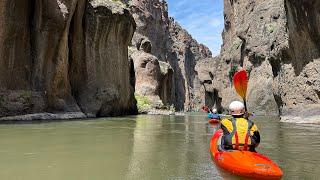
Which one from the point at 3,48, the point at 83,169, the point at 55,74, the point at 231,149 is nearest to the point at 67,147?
the point at 83,169

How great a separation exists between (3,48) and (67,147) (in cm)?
1701

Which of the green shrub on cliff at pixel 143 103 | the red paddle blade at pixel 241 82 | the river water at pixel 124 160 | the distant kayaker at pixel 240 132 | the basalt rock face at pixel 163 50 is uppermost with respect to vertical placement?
the basalt rock face at pixel 163 50

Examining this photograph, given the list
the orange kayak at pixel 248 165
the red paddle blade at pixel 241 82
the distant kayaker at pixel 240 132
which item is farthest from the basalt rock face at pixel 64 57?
the orange kayak at pixel 248 165

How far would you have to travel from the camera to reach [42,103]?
29.0 meters

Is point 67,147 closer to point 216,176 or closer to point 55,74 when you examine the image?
point 216,176

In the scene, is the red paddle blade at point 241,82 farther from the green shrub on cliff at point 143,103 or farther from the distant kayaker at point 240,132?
the green shrub on cliff at point 143,103

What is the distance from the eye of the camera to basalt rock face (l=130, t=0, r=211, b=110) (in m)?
64.6

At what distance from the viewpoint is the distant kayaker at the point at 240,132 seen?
28.3ft

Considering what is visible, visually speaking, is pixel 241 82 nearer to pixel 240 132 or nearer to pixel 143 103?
pixel 240 132

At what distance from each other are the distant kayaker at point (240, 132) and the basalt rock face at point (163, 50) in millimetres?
50902

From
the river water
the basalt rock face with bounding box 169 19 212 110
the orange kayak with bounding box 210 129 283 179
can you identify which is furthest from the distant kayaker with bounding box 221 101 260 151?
the basalt rock face with bounding box 169 19 212 110

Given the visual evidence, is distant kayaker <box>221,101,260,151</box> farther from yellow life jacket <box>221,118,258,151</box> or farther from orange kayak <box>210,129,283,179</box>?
orange kayak <box>210,129,283,179</box>

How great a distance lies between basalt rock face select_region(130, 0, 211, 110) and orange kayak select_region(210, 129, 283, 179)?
51.3 metres

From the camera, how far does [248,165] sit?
24.8ft
